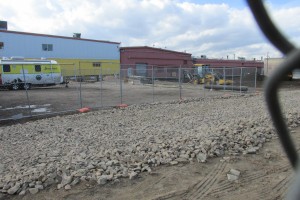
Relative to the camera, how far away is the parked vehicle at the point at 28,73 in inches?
1267

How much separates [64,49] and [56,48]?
133 centimetres

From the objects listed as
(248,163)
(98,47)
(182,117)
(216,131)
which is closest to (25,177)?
(248,163)

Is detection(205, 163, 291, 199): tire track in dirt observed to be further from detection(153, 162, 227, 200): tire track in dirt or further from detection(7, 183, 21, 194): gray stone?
detection(7, 183, 21, 194): gray stone

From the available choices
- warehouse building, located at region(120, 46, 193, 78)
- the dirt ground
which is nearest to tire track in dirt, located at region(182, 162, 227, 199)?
the dirt ground

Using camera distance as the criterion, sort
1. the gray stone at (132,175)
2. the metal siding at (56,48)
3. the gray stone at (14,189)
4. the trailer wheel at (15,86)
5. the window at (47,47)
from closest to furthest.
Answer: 1. the gray stone at (14,189)
2. the gray stone at (132,175)
3. the trailer wheel at (15,86)
4. the metal siding at (56,48)
5. the window at (47,47)

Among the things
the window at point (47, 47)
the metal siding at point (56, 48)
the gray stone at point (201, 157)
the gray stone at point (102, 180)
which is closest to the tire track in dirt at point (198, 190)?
the gray stone at point (201, 157)

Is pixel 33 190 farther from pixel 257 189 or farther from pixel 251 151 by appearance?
pixel 251 151

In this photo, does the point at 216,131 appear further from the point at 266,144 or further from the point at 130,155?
the point at 130,155

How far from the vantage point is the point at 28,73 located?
33.6 meters

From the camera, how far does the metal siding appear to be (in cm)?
4588

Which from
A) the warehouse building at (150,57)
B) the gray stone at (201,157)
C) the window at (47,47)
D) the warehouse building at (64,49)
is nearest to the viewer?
the gray stone at (201,157)

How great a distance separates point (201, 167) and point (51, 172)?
2711mm

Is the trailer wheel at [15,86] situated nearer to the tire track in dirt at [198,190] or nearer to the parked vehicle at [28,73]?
the parked vehicle at [28,73]

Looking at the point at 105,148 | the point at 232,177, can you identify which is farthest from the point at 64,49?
the point at 232,177
